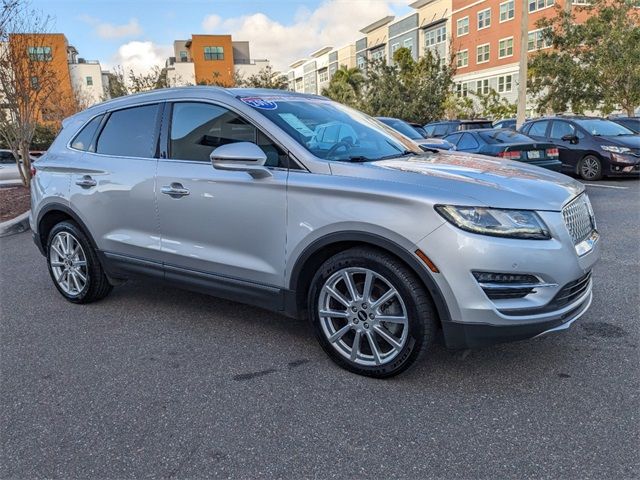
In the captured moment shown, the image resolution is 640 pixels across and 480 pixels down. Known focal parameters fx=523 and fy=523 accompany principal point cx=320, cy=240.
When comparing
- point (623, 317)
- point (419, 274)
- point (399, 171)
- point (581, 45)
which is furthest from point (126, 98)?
point (581, 45)

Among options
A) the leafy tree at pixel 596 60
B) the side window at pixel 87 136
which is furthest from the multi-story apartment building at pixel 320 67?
the side window at pixel 87 136

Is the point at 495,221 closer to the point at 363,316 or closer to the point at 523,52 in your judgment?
the point at 363,316

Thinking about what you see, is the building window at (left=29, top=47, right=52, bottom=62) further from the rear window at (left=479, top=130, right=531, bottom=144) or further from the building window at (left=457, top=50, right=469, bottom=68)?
the building window at (left=457, top=50, right=469, bottom=68)

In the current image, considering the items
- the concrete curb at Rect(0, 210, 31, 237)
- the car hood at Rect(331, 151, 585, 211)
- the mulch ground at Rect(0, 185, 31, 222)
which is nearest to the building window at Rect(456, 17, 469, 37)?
the mulch ground at Rect(0, 185, 31, 222)

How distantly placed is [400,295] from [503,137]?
8.94m

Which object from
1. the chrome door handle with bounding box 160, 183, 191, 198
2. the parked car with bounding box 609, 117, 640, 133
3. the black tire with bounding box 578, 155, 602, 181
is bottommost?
the black tire with bounding box 578, 155, 602, 181

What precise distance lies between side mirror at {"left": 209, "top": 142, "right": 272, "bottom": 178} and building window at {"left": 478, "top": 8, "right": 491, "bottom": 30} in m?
54.1

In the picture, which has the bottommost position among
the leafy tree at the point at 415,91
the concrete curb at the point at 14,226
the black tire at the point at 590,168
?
the concrete curb at the point at 14,226

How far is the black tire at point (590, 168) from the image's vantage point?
11.9 metres

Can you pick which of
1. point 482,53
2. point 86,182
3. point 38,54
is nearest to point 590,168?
point 86,182

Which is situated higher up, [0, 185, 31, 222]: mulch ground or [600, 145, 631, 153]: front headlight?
[600, 145, 631, 153]: front headlight

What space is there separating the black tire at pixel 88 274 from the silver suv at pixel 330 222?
2 centimetres

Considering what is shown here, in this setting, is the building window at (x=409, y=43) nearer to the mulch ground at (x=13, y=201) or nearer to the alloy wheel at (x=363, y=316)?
the mulch ground at (x=13, y=201)

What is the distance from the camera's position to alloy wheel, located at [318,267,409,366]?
301 centimetres
